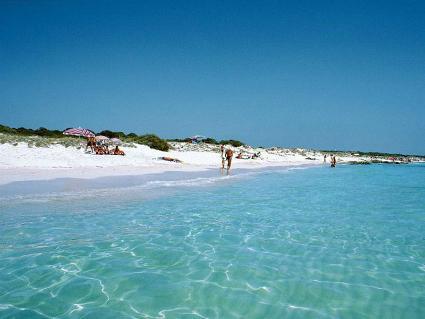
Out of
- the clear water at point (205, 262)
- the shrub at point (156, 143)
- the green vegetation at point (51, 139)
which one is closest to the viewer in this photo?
the clear water at point (205, 262)

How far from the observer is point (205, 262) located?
613 cm

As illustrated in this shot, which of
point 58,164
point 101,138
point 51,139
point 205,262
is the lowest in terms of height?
point 205,262

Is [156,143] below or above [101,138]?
below

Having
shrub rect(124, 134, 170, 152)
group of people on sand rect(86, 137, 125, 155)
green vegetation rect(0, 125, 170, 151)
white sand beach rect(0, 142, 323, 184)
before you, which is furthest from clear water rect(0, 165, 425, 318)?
shrub rect(124, 134, 170, 152)

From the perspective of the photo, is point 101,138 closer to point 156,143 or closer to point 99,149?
point 99,149

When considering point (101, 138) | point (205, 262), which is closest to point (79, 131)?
point (101, 138)

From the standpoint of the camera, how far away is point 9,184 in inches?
590

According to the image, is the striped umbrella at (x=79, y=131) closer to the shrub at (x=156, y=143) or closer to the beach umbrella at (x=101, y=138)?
the beach umbrella at (x=101, y=138)

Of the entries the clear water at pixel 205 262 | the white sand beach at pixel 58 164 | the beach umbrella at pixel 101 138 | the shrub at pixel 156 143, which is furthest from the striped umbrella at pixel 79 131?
the clear water at pixel 205 262

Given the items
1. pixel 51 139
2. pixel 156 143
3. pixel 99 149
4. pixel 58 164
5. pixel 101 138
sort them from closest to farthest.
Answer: pixel 58 164 < pixel 99 149 < pixel 51 139 < pixel 101 138 < pixel 156 143

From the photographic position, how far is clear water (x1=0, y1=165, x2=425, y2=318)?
445 cm

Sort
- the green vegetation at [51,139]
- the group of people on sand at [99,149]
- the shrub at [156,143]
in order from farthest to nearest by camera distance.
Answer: the shrub at [156,143]
the group of people on sand at [99,149]
the green vegetation at [51,139]

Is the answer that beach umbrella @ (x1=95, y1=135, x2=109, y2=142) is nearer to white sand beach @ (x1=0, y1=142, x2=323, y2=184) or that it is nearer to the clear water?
white sand beach @ (x1=0, y1=142, x2=323, y2=184)

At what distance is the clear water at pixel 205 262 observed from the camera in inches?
175
